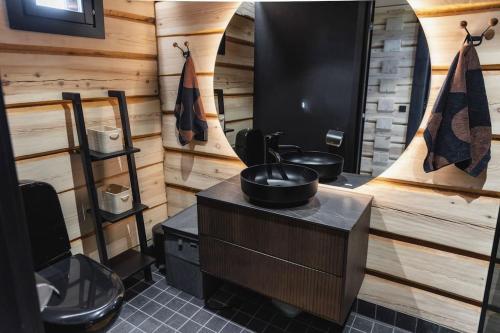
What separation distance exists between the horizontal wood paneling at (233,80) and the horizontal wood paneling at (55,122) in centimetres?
Answer: 57

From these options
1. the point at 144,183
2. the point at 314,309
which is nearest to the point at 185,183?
the point at 144,183

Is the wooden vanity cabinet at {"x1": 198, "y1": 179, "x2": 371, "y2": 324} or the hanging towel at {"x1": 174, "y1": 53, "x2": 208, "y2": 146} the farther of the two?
the hanging towel at {"x1": 174, "y1": 53, "x2": 208, "y2": 146}

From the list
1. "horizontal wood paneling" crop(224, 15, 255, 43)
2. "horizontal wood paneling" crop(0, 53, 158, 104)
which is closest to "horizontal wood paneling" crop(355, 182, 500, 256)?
"horizontal wood paneling" crop(224, 15, 255, 43)

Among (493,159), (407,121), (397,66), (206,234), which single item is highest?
(397,66)

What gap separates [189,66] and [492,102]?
1640 millimetres

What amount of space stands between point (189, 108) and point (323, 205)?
43.1 inches

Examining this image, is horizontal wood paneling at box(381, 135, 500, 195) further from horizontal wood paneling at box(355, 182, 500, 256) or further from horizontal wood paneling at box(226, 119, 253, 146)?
horizontal wood paneling at box(226, 119, 253, 146)

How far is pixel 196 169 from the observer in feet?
7.98

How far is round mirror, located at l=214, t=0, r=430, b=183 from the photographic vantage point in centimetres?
163

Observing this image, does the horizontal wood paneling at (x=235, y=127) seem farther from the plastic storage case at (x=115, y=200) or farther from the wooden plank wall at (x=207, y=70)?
the plastic storage case at (x=115, y=200)

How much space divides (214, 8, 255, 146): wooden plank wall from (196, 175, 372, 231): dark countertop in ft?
1.74

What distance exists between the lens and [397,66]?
1.63 metres

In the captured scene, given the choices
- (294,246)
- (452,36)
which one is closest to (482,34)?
(452,36)

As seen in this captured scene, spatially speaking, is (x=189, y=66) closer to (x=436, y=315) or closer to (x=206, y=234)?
(x=206, y=234)
